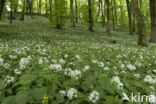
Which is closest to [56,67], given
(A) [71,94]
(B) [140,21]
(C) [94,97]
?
(A) [71,94]

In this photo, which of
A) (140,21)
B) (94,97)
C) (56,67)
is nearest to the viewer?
(94,97)

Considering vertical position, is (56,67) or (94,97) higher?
(56,67)

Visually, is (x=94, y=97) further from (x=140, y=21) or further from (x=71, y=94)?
(x=140, y=21)

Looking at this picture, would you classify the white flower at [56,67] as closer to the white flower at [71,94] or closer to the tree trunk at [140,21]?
the white flower at [71,94]

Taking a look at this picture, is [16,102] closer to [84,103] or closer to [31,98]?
[31,98]

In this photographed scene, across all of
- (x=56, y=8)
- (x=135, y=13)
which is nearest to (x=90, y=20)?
(x=56, y=8)

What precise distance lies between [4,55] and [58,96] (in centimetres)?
390

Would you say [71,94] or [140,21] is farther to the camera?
[140,21]

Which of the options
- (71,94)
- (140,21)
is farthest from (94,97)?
(140,21)

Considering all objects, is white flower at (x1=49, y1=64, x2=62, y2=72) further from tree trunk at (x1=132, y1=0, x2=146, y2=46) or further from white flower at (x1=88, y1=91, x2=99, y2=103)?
tree trunk at (x1=132, y1=0, x2=146, y2=46)

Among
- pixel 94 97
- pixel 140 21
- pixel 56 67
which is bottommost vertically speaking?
pixel 94 97

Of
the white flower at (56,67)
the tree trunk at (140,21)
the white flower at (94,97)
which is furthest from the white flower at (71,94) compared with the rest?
the tree trunk at (140,21)

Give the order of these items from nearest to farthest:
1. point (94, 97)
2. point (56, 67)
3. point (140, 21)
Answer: point (94, 97) < point (56, 67) < point (140, 21)

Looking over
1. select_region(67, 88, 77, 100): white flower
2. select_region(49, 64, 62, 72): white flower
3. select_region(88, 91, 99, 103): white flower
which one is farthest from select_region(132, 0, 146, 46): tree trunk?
select_region(67, 88, 77, 100): white flower
